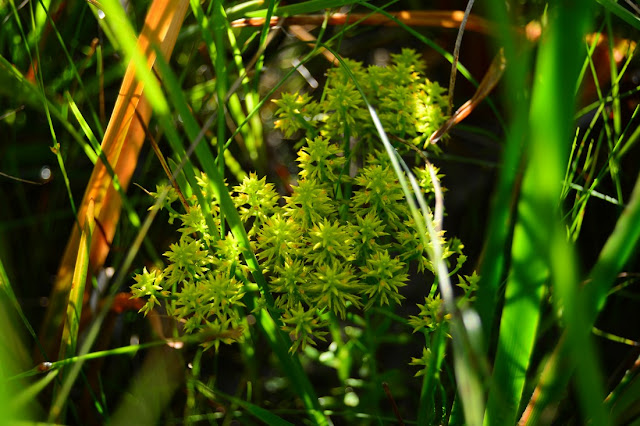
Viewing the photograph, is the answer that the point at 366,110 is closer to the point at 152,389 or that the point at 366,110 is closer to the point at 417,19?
the point at 417,19

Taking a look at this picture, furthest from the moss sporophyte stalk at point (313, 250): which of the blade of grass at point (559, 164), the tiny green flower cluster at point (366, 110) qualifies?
the blade of grass at point (559, 164)

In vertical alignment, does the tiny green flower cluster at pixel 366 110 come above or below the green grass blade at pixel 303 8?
below

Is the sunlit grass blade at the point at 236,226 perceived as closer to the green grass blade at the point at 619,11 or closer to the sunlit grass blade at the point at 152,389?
the sunlit grass blade at the point at 152,389

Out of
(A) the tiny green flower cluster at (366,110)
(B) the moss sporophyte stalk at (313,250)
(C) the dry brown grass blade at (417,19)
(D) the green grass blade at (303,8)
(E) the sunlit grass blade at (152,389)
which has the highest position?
(D) the green grass blade at (303,8)

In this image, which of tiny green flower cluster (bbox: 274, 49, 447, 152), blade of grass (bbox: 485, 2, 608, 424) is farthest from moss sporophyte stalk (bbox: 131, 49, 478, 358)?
blade of grass (bbox: 485, 2, 608, 424)

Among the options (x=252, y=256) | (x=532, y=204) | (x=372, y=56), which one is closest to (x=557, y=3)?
(x=532, y=204)

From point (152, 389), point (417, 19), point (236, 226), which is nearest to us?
point (236, 226)

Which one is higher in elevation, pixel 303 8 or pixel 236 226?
pixel 303 8

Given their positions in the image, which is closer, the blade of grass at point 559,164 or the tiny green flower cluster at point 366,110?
the blade of grass at point 559,164

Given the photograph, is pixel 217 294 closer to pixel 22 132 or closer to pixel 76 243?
pixel 76 243

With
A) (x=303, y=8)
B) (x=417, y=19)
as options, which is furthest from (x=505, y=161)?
(x=417, y=19)
